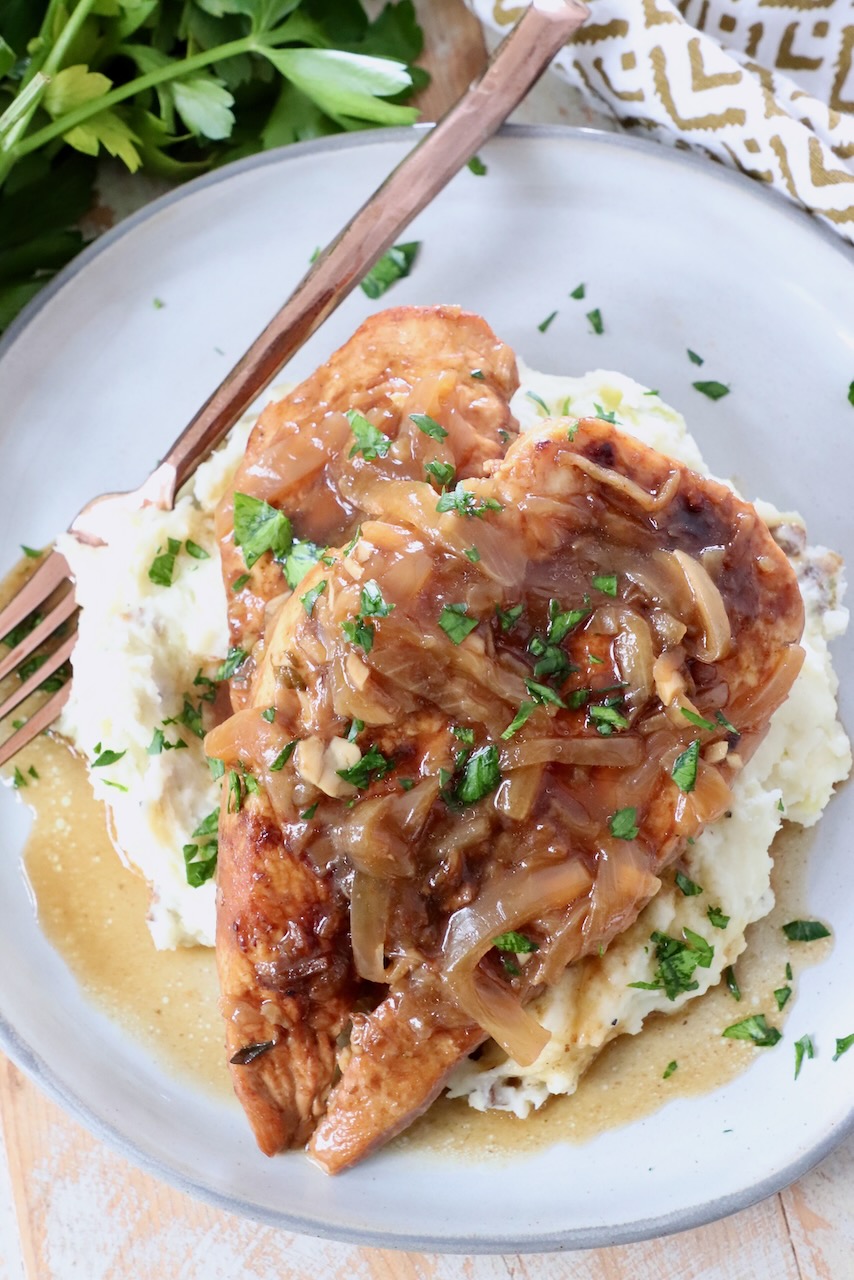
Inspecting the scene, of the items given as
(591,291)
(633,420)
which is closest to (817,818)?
(633,420)

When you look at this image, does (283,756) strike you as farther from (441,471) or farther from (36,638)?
(36,638)

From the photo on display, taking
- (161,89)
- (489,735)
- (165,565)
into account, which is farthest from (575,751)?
(161,89)

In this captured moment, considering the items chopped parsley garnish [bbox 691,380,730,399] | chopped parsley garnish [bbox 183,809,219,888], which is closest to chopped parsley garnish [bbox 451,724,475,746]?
chopped parsley garnish [bbox 183,809,219,888]

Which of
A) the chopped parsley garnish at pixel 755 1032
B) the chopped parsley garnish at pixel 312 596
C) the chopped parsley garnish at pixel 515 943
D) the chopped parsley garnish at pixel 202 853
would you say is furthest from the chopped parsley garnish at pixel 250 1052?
the chopped parsley garnish at pixel 755 1032

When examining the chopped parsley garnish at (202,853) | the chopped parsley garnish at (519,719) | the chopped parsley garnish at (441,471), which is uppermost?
the chopped parsley garnish at (441,471)

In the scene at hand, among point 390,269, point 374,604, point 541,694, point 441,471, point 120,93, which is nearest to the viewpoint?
point 374,604

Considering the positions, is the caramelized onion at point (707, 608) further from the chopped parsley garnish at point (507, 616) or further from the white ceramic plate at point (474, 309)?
the white ceramic plate at point (474, 309)
